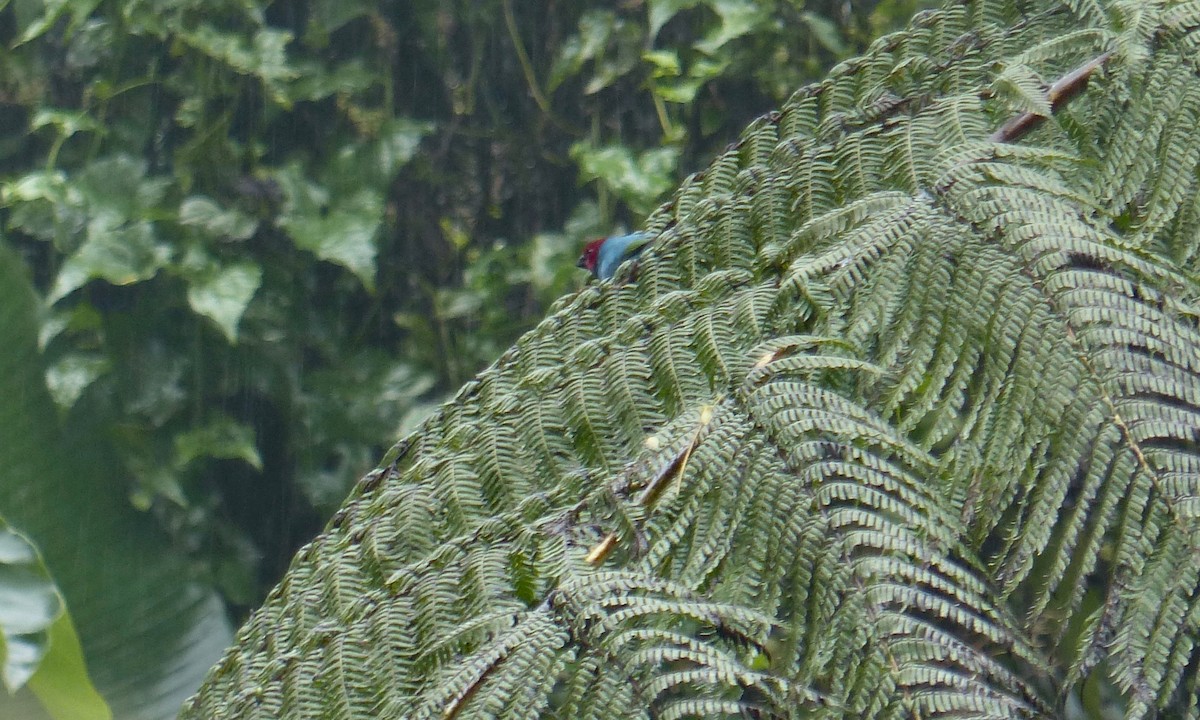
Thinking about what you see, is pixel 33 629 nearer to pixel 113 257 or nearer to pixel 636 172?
pixel 113 257

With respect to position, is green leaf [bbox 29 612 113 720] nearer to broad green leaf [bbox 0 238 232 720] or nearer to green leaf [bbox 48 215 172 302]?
broad green leaf [bbox 0 238 232 720]

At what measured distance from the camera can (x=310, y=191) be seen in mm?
2178

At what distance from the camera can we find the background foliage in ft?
6.95

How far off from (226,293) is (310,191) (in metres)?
0.29

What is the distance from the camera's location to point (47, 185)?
2078 millimetres

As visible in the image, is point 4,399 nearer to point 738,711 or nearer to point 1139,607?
point 738,711

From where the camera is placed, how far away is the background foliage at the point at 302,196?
2.12 metres

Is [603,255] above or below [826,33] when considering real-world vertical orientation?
below

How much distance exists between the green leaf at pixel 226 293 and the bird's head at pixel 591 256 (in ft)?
2.13

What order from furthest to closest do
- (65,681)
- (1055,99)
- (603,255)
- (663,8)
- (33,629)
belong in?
(663,8) < (603,255) < (65,681) < (33,629) < (1055,99)

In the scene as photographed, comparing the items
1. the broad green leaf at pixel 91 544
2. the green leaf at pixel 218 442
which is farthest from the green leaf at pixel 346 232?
the broad green leaf at pixel 91 544

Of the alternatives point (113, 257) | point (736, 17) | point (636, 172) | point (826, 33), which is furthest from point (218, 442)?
point (826, 33)

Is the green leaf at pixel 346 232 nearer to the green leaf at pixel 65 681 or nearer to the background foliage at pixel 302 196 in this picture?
the background foliage at pixel 302 196

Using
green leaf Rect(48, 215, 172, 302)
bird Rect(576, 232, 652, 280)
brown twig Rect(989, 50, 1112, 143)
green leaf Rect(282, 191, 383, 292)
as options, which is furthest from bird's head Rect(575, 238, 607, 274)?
brown twig Rect(989, 50, 1112, 143)
